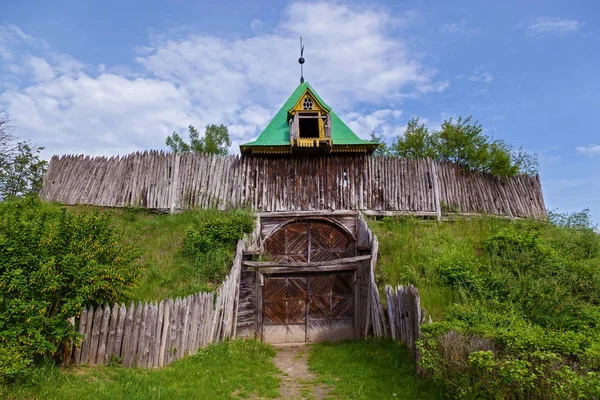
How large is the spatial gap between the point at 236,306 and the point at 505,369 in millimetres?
8148

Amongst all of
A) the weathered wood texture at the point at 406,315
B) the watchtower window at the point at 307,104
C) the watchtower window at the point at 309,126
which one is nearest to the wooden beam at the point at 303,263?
the weathered wood texture at the point at 406,315

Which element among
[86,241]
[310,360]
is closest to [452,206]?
[310,360]

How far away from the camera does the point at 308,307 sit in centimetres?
1358

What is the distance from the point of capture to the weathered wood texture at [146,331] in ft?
23.6

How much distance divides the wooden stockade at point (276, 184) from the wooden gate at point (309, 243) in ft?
2.55

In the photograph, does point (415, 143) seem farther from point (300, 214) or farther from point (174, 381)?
point (174, 381)

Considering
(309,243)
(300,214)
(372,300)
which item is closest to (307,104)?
(300,214)

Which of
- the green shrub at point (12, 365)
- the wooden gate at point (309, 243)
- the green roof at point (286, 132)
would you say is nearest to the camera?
the green shrub at point (12, 365)

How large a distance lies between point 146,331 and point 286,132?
10.3 metres

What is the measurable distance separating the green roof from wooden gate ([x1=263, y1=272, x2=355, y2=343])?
5.27m

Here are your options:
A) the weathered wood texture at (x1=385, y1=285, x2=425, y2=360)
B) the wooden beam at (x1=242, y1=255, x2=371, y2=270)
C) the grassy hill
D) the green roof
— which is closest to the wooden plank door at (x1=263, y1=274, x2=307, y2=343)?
the wooden beam at (x1=242, y1=255, x2=371, y2=270)

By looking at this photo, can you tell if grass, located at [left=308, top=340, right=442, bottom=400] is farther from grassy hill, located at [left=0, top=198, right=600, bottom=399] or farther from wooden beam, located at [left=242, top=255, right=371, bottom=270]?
wooden beam, located at [left=242, top=255, right=371, bottom=270]

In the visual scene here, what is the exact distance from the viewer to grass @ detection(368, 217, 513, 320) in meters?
10.0

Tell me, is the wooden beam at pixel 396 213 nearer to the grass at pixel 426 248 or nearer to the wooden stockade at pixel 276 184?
the wooden stockade at pixel 276 184
